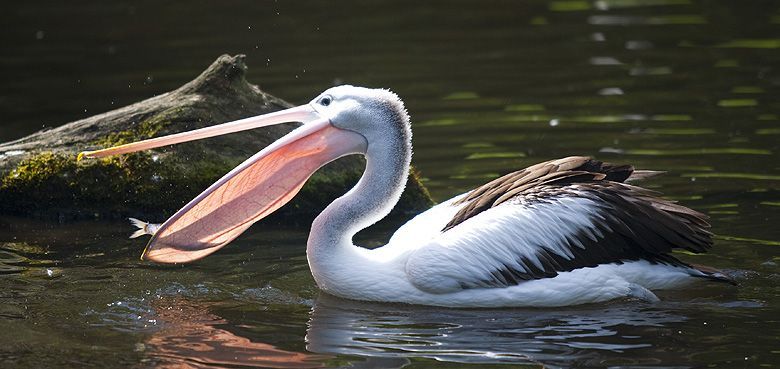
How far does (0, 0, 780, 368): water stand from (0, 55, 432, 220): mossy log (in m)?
0.21

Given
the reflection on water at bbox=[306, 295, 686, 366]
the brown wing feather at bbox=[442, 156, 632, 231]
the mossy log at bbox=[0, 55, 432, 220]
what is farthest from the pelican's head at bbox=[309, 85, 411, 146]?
the mossy log at bbox=[0, 55, 432, 220]

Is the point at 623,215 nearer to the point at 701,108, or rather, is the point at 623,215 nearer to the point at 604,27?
the point at 701,108

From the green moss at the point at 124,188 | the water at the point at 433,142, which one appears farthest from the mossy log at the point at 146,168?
the water at the point at 433,142

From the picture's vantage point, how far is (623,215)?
633 centimetres

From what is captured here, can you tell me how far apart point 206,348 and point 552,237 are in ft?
5.91

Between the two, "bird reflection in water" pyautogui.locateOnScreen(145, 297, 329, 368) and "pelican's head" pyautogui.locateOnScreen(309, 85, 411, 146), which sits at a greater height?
"pelican's head" pyautogui.locateOnScreen(309, 85, 411, 146)

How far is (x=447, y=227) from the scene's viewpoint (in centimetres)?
644

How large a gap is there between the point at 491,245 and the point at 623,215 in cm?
68

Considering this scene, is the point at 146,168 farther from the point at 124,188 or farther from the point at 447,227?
the point at 447,227

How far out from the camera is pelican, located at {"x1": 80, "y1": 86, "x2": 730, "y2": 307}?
6.29 m

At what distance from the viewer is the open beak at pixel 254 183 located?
638 cm

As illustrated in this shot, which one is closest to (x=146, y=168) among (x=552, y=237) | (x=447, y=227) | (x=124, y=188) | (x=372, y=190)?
(x=124, y=188)

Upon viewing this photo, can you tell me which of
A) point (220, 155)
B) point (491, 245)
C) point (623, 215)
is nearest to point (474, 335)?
point (491, 245)

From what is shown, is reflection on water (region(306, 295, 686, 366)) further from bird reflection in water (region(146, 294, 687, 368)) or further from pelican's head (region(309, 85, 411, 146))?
pelican's head (region(309, 85, 411, 146))
